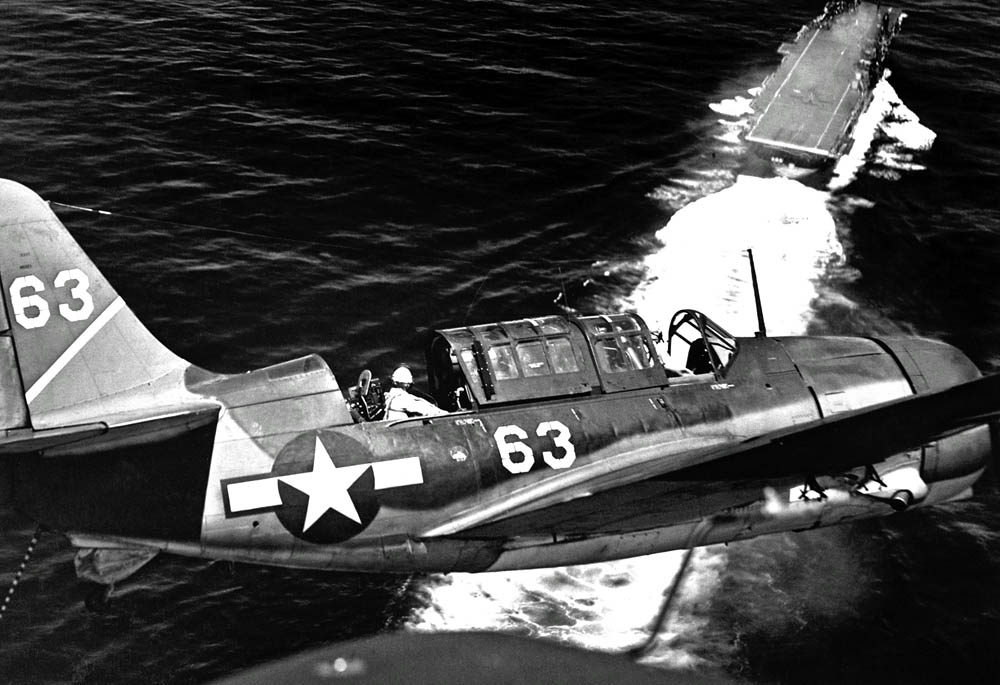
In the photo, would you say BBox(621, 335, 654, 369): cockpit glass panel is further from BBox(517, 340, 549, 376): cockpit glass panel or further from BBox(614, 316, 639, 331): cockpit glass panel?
BBox(517, 340, 549, 376): cockpit glass panel

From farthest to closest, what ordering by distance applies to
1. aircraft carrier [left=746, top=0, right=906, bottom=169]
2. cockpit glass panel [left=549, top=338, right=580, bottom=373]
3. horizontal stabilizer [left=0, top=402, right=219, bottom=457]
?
1. aircraft carrier [left=746, top=0, right=906, bottom=169]
2. cockpit glass panel [left=549, top=338, right=580, bottom=373]
3. horizontal stabilizer [left=0, top=402, right=219, bottom=457]

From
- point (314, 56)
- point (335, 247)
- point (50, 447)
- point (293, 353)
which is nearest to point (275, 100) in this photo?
point (314, 56)

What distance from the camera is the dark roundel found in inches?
652

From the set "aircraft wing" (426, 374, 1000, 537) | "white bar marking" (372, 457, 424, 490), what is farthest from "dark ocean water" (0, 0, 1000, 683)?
"white bar marking" (372, 457, 424, 490)

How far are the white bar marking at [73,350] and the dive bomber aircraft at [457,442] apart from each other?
0.04 meters

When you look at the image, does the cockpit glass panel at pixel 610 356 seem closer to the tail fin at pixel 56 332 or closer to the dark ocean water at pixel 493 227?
the dark ocean water at pixel 493 227

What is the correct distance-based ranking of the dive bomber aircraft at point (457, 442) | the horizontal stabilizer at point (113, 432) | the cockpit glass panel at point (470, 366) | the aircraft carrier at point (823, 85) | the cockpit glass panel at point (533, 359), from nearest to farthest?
the horizontal stabilizer at point (113, 432), the dive bomber aircraft at point (457, 442), the cockpit glass panel at point (470, 366), the cockpit glass panel at point (533, 359), the aircraft carrier at point (823, 85)

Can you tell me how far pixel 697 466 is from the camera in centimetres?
1738

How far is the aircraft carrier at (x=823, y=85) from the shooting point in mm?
35688

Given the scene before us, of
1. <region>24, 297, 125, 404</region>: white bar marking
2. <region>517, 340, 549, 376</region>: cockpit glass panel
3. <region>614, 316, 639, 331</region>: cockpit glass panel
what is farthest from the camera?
<region>614, 316, 639, 331</region>: cockpit glass panel

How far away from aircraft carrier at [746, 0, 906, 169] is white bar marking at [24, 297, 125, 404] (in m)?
24.7

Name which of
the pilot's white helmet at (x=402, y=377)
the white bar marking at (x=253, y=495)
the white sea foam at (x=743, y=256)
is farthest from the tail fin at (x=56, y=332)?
the white sea foam at (x=743, y=256)

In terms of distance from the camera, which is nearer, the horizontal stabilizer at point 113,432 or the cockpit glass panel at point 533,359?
the horizontal stabilizer at point 113,432

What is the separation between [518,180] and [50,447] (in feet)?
66.3
